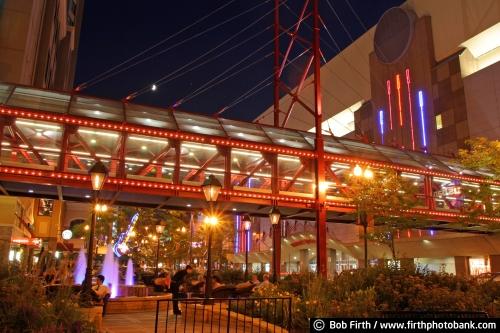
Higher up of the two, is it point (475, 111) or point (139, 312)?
point (475, 111)

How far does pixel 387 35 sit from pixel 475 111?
15883mm

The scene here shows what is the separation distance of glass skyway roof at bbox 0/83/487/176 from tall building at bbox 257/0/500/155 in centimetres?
935

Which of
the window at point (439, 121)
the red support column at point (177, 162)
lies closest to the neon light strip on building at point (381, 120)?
the window at point (439, 121)

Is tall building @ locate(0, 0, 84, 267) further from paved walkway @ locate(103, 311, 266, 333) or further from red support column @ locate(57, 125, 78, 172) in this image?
paved walkway @ locate(103, 311, 266, 333)

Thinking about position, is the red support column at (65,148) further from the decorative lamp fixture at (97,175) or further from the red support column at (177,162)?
the decorative lamp fixture at (97,175)

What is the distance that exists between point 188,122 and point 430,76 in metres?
32.7

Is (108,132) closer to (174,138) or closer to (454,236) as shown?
(174,138)

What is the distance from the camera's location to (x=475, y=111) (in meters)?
40.8

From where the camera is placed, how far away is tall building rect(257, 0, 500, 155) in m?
40.6

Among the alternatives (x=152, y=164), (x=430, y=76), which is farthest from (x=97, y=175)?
(x=430, y=76)

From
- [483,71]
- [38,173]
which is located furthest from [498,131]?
[38,173]

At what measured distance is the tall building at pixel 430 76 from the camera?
40.6m

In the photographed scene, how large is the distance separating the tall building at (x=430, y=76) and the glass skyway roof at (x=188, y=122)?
30.7 ft

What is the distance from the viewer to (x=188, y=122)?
867 inches
